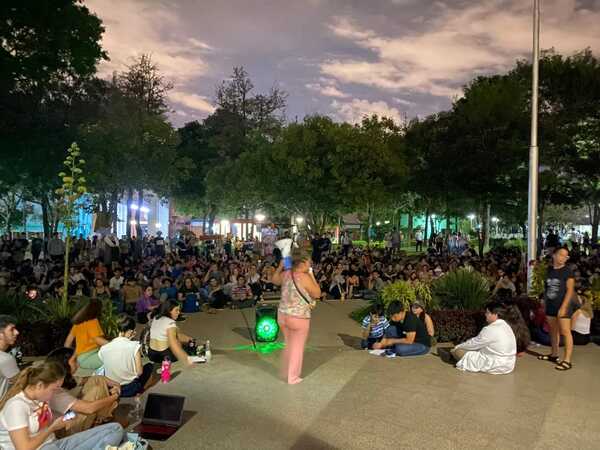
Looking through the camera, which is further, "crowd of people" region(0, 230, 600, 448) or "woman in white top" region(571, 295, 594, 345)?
"woman in white top" region(571, 295, 594, 345)

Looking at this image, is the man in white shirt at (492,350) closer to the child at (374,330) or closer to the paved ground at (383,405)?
the paved ground at (383,405)

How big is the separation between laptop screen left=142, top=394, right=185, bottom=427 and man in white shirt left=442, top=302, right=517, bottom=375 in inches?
175

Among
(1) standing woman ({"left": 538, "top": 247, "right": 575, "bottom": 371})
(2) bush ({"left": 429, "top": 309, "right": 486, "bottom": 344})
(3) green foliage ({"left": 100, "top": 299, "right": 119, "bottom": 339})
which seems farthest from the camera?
(2) bush ({"left": 429, "top": 309, "right": 486, "bottom": 344})

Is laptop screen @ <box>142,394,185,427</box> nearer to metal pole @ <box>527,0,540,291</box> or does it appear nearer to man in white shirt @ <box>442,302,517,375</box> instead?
man in white shirt @ <box>442,302,517,375</box>

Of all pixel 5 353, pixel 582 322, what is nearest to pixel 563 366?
pixel 582 322

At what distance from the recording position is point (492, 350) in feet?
25.6

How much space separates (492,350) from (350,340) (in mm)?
3295

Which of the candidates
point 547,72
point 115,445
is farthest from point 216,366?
point 547,72

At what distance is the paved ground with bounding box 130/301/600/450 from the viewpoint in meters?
5.35

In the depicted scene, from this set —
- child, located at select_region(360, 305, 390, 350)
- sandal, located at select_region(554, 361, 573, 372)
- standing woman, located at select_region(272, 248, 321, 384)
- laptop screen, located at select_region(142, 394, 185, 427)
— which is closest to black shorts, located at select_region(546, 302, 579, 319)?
sandal, located at select_region(554, 361, 573, 372)

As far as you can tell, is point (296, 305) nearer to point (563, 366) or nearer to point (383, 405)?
point (383, 405)

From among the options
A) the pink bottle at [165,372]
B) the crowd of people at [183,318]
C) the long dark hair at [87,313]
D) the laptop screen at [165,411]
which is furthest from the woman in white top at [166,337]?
the laptop screen at [165,411]

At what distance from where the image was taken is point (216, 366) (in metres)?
8.17

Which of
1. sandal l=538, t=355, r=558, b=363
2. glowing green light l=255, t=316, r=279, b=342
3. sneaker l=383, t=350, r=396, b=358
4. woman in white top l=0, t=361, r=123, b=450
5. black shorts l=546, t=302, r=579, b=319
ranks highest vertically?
black shorts l=546, t=302, r=579, b=319
